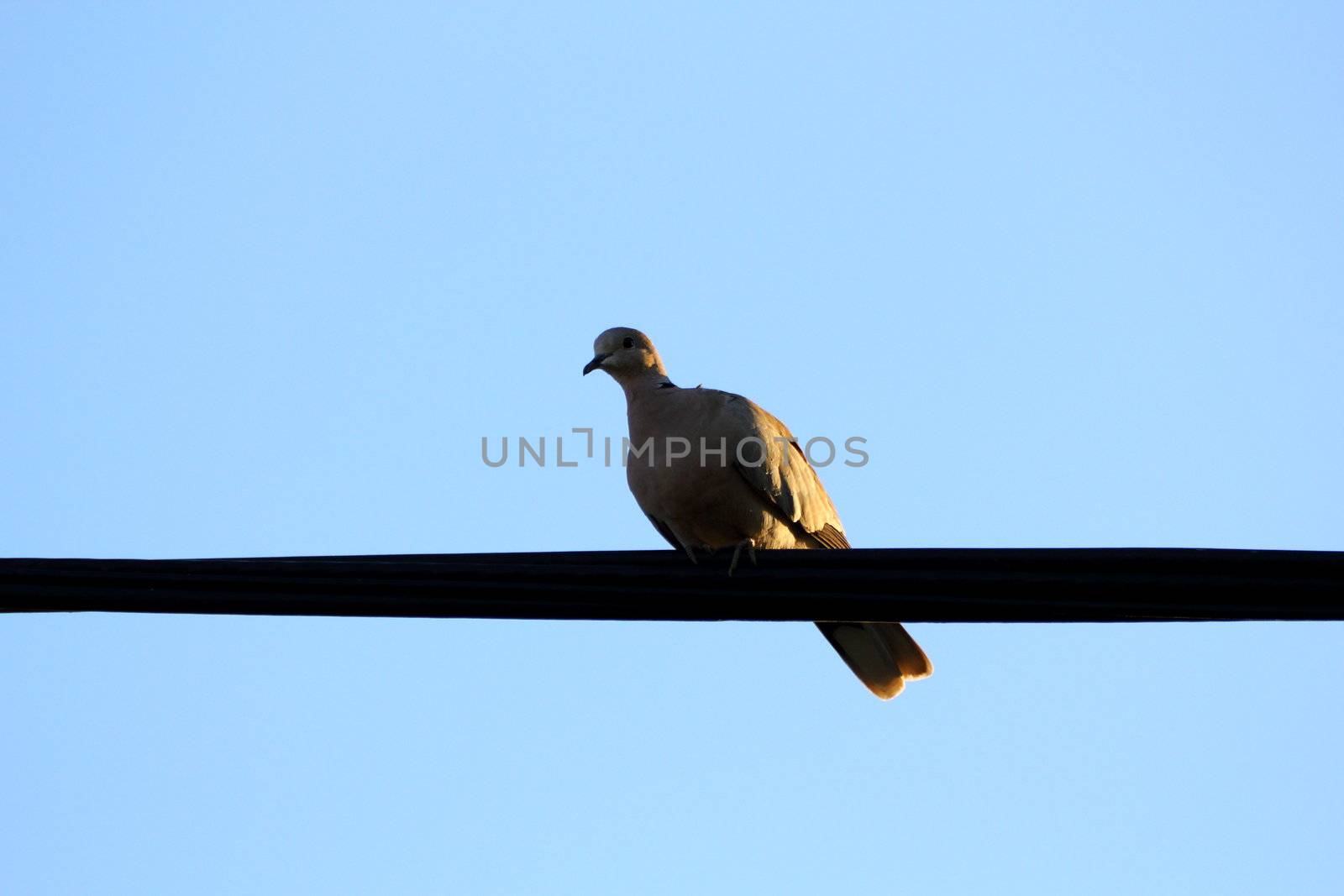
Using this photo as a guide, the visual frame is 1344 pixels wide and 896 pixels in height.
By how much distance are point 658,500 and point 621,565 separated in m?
2.15

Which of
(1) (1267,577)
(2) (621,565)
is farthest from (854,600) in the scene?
(1) (1267,577)

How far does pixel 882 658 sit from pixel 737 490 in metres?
0.83

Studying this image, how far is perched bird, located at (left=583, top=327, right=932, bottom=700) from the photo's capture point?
18.3ft

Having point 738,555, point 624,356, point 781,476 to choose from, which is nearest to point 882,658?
point 781,476

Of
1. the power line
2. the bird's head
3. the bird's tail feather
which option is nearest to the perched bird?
the bird's tail feather

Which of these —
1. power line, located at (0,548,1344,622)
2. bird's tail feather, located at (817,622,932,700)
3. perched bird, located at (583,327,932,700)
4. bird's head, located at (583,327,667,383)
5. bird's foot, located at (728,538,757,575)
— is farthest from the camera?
bird's head, located at (583,327,667,383)

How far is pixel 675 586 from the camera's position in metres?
3.49

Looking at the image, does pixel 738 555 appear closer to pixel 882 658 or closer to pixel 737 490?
pixel 737 490

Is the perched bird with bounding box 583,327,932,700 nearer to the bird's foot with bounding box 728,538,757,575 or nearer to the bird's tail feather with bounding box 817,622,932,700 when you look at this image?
the bird's tail feather with bounding box 817,622,932,700

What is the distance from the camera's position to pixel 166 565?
341 cm

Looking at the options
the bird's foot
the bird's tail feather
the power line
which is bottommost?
the power line

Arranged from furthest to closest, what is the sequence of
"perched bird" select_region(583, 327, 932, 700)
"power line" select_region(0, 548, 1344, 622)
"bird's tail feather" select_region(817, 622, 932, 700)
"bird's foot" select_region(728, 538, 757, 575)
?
"bird's tail feather" select_region(817, 622, 932, 700), "perched bird" select_region(583, 327, 932, 700), "bird's foot" select_region(728, 538, 757, 575), "power line" select_region(0, 548, 1344, 622)

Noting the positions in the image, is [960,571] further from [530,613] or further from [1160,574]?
[530,613]

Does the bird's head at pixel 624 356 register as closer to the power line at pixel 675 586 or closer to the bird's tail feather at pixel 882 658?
the bird's tail feather at pixel 882 658
